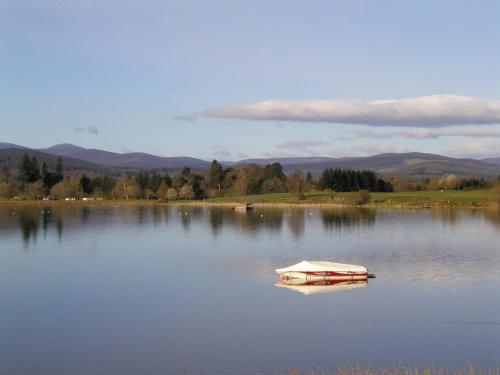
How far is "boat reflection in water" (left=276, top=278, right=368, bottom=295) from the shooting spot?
1382 inches

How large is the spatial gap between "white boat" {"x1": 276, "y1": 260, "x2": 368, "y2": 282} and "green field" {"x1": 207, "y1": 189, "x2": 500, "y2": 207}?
75705mm

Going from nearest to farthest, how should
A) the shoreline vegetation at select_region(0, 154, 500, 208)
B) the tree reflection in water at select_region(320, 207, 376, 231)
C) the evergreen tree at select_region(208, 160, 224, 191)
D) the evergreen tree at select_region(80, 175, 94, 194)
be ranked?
the tree reflection in water at select_region(320, 207, 376, 231), the shoreline vegetation at select_region(0, 154, 500, 208), the evergreen tree at select_region(80, 175, 94, 194), the evergreen tree at select_region(208, 160, 224, 191)

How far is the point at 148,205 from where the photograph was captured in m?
130

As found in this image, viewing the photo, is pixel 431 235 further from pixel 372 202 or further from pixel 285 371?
pixel 372 202

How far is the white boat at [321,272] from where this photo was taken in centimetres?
3712

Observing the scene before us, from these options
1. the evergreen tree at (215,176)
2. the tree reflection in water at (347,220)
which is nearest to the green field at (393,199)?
the evergreen tree at (215,176)

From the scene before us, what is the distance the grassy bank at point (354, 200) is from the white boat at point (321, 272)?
74.9 metres

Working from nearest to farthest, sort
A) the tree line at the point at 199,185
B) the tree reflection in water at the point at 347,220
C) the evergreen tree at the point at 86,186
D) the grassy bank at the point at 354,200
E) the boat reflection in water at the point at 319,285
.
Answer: the boat reflection in water at the point at 319,285 → the tree reflection in water at the point at 347,220 → the grassy bank at the point at 354,200 → the tree line at the point at 199,185 → the evergreen tree at the point at 86,186

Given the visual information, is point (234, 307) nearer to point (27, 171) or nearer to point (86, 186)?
point (86, 186)

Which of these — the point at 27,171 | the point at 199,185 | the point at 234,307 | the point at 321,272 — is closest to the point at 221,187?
the point at 199,185

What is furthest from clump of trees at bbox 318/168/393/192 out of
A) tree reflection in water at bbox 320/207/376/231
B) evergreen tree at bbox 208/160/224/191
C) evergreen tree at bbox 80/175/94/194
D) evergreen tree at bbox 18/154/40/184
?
evergreen tree at bbox 18/154/40/184

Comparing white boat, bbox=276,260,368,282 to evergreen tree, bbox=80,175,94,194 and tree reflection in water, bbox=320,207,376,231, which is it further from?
evergreen tree, bbox=80,175,94,194

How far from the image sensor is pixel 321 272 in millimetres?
37094

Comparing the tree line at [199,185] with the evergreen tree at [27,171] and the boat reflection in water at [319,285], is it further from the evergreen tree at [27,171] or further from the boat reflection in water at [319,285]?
the boat reflection in water at [319,285]
